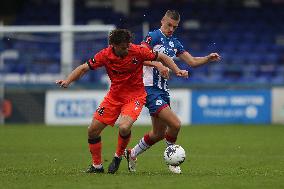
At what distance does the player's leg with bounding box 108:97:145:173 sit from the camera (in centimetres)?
1102

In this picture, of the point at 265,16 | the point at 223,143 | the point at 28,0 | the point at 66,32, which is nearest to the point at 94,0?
the point at 28,0

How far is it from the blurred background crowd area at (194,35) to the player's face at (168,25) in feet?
47.6

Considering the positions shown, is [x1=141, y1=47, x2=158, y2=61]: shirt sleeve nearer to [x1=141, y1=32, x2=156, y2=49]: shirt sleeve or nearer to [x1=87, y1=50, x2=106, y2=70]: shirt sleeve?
[x1=87, y1=50, x2=106, y2=70]: shirt sleeve

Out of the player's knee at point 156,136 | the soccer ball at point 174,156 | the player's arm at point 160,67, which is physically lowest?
the soccer ball at point 174,156

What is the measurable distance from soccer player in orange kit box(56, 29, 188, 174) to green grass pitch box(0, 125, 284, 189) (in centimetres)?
53

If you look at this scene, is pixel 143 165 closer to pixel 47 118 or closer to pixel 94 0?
pixel 47 118

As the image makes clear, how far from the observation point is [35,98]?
84.7 feet

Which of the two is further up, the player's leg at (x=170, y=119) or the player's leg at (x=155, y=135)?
the player's leg at (x=170, y=119)

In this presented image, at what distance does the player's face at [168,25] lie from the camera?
11.8 meters

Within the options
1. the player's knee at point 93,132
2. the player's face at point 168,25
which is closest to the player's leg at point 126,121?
the player's knee at point 93,132

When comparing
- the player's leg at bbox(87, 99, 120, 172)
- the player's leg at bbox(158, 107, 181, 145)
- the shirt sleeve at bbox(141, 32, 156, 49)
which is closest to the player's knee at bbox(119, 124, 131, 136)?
the player's leg at bbox(87, 99, 120, 172)

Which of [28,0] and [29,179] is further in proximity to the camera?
[28,0]

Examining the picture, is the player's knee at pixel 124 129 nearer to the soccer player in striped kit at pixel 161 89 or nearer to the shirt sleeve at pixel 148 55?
the soccer player in striped kit at pixel 161 89

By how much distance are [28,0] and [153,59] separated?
92.2ft
